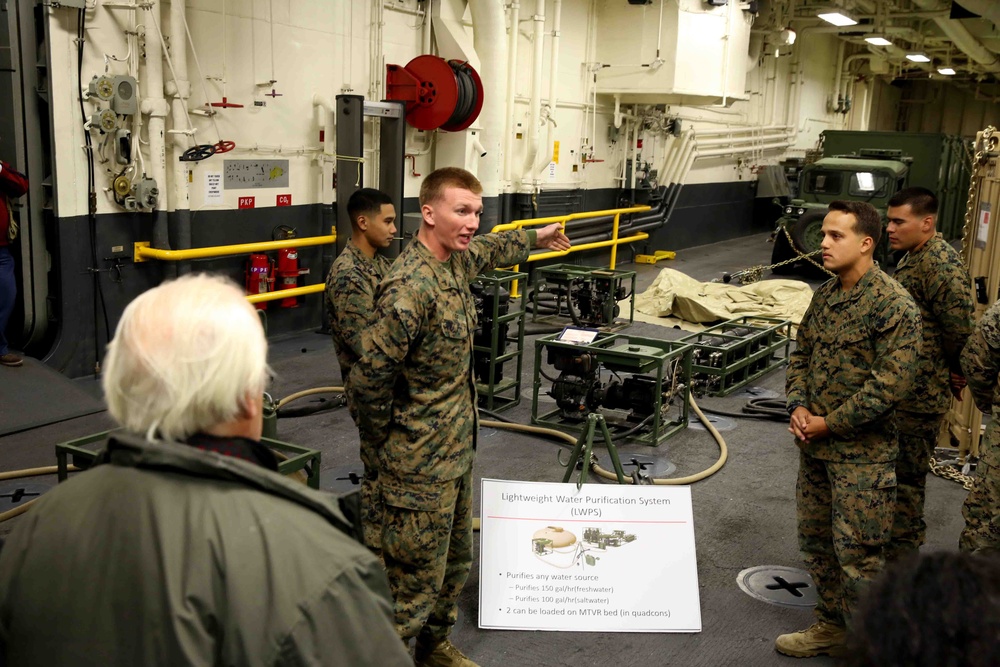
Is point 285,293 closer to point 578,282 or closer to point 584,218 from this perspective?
point 578,282

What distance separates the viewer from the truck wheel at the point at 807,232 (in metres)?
14.7

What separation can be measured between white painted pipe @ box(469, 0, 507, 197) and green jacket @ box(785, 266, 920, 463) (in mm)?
7679

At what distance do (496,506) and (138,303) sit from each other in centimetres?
268

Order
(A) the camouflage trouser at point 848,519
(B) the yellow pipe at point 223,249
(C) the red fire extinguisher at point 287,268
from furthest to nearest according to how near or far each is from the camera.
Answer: (C) the red fire extinguisher at point 287,268 → (B) the yellow pipe at point 223,249 → (A) the camouflage trouser at point 848,519

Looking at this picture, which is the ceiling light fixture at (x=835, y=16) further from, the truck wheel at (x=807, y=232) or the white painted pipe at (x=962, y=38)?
the truck wheel at (x=807, y=232)

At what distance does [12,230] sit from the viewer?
7023mm

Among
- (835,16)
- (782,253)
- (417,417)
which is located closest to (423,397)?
(417,417)

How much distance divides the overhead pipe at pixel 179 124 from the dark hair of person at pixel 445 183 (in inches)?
197

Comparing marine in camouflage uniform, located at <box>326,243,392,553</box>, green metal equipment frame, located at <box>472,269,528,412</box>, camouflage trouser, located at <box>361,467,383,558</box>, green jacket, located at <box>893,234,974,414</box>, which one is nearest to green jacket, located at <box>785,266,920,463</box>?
green jacket, located at <box>893,234,974,414</box>

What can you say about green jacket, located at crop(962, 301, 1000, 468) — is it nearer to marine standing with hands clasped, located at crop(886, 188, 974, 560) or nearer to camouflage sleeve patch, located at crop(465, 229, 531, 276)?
marine standing with hands clasped, located at crop(886, 188, 974, 560)

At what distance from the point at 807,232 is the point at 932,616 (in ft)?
47.6

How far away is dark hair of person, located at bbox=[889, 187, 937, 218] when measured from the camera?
4.60 m

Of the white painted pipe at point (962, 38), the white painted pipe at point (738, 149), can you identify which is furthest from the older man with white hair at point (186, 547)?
the white painted pipe at point (962, 38)

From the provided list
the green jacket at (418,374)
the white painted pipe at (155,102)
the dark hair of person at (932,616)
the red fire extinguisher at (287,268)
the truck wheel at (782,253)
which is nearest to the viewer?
the dark hair of person at (932,616)
